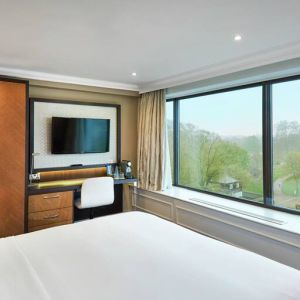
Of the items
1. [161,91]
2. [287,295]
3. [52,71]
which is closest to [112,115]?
[161,91]

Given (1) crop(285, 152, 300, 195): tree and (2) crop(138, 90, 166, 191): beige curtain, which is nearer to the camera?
(1) crop(285, 152, 300, 195): tree

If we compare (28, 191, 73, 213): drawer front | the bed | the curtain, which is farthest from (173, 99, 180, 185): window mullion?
the bed

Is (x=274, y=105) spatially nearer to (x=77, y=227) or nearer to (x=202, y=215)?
(x=202, y=215)

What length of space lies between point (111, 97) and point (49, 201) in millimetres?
1941

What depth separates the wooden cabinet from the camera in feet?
10.3

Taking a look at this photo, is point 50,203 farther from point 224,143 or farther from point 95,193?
point 224,143

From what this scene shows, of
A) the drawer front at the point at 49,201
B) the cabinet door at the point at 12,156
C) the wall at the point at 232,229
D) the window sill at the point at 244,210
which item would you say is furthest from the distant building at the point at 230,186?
the cabinet door at the point at 12,156

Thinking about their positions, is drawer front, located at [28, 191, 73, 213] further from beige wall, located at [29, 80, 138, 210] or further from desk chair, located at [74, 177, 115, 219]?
beige wall, located at [29, 80, 138, 210]

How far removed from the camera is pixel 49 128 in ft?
11.9

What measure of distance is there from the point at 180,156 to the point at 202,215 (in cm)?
131

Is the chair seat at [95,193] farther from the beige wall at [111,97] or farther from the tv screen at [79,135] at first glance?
the beige wall at [111,97]

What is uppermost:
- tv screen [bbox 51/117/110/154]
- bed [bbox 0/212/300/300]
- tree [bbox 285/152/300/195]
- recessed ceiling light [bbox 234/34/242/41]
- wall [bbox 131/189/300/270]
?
recessed ceiling light [bbox 234/34/242/41]

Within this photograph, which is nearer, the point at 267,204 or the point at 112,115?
the point at 267,204

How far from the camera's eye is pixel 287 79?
9.14ft
